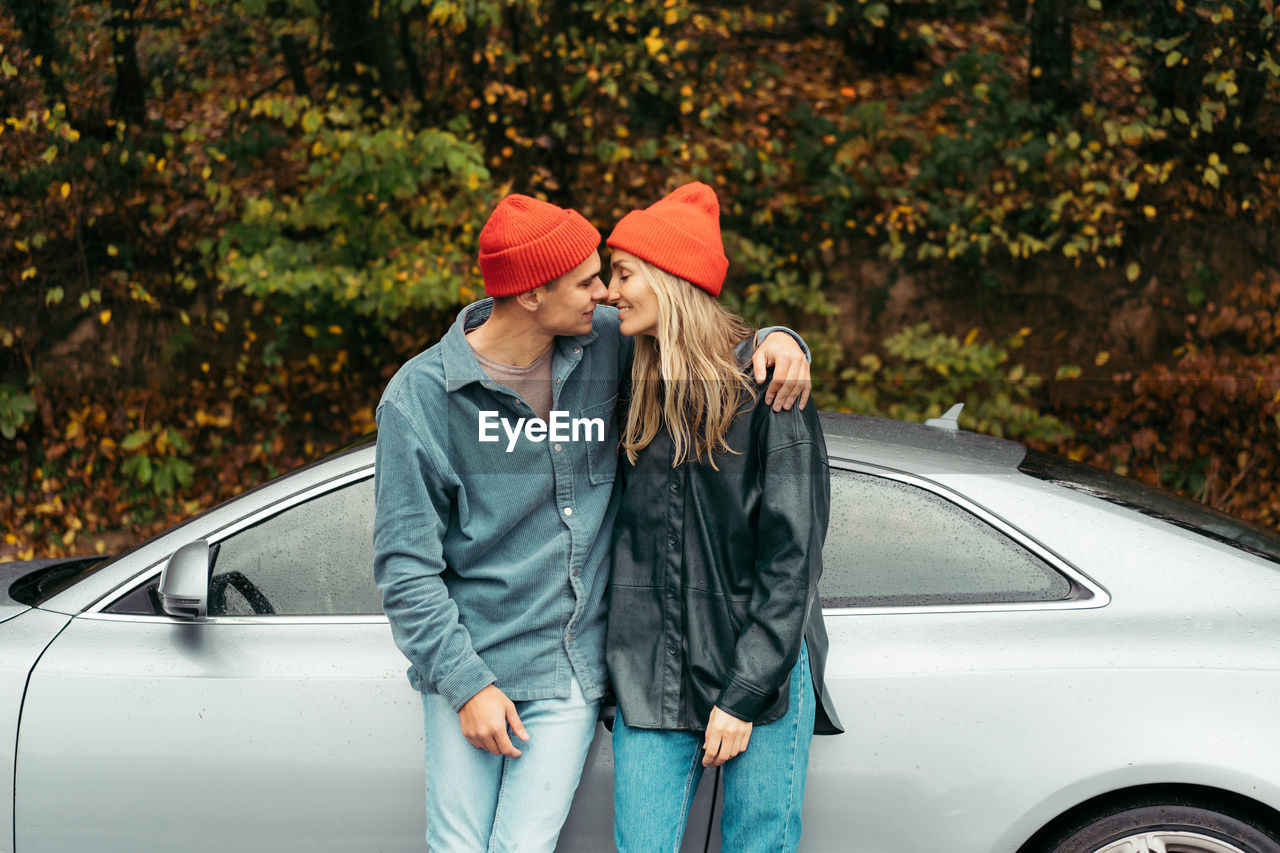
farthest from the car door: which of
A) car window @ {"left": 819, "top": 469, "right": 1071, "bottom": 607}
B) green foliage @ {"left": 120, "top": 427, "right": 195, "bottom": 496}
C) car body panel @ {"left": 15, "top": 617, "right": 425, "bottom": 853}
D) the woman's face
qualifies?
green foliage @ {"left": 120, "top": 427, "right": 195, "bottom": 496}

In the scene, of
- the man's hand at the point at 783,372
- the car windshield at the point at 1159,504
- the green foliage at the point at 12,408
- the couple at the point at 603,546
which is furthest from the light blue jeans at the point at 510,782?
the green foliage at the point at 12,408

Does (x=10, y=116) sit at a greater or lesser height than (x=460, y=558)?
greater

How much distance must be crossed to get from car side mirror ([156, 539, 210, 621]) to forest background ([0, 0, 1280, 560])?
3531 millimetres

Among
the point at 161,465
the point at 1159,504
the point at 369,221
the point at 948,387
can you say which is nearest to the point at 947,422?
the point at 1159,504

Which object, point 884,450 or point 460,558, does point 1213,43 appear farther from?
point 460,558

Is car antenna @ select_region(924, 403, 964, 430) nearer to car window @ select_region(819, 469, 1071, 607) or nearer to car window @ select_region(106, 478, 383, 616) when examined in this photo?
car window @ select_region(819, 469, 1071, 607)

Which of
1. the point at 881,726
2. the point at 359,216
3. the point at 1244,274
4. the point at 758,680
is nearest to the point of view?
the point at 758,680

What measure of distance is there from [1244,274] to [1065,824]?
5278 millimetres

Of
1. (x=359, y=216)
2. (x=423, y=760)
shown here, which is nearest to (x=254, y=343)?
(x=359, y=216)

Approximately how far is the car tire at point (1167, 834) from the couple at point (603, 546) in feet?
2.39

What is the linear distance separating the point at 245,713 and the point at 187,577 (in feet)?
1.18

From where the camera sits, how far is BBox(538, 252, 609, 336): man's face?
2.28 metres

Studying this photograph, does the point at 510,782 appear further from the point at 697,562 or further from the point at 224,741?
the point at 224,741

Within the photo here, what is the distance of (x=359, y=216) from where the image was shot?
6156 millimetres
